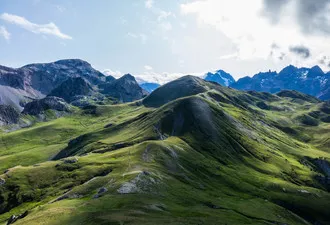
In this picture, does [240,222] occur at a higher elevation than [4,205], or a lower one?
higher

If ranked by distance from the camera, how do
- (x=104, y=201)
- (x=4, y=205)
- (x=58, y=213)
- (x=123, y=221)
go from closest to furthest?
(x=123, y=221), (x=58, y=213), (x=104, y=201), (x=4, y=205)

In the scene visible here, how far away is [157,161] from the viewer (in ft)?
652

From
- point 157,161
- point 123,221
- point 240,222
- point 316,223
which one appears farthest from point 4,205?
point 316,223

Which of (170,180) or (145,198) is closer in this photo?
(145,198)

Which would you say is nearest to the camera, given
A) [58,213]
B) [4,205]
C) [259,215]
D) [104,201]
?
[58,213]

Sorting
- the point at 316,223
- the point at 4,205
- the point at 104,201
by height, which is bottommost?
the point at 4,205

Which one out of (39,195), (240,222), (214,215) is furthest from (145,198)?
(39,195)

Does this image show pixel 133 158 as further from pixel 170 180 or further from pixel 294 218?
pixel 294 218

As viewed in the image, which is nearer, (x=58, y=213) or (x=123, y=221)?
(x=123, y=221)

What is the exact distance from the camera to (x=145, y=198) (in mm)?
139750

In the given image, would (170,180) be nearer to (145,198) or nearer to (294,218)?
(145,198)

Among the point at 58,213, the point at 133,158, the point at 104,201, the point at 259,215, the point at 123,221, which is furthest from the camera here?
the point at 133,158

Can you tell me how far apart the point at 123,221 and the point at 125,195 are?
3609 centimetres

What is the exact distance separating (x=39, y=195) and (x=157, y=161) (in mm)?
73004
